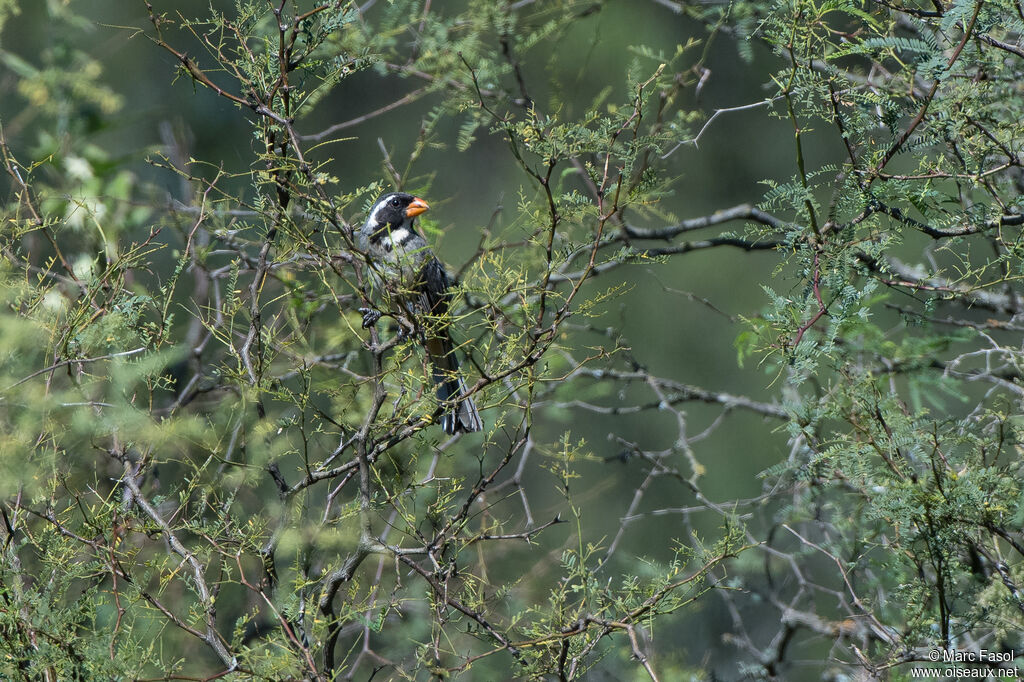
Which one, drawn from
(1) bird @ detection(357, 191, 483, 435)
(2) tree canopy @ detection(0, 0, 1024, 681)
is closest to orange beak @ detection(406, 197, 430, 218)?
(1) bird @ detection(357, 191, 483, 435)

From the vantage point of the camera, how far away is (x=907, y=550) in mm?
2215

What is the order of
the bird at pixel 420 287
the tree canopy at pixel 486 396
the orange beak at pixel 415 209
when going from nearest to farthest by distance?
the tree canopy at pixel 486 396 < the bird at pixel 420 287 < the orange beak at pixel 415 209

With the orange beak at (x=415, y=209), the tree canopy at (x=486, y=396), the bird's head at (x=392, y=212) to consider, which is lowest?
the tree canopy at (x=486, y=396)

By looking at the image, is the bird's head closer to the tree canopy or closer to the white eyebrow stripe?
the white eyebrow stripe

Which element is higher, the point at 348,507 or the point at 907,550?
the point at 907,550

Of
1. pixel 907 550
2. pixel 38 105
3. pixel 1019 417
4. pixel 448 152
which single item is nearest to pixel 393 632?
pixel 907 550

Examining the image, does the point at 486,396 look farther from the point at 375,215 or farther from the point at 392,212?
the point at 375,215

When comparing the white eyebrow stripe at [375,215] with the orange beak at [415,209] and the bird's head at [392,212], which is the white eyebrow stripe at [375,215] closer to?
the bird's head at [392,212]

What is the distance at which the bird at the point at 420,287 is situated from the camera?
6.55 ft

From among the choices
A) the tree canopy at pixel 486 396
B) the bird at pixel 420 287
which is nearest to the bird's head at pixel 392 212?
the bird at pixel 420 287

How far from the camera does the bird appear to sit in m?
2.00

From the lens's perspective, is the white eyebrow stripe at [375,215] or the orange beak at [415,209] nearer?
the orange beak at [415,209]

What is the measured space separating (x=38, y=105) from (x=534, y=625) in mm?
3763

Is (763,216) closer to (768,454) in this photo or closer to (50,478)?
(50,478)
